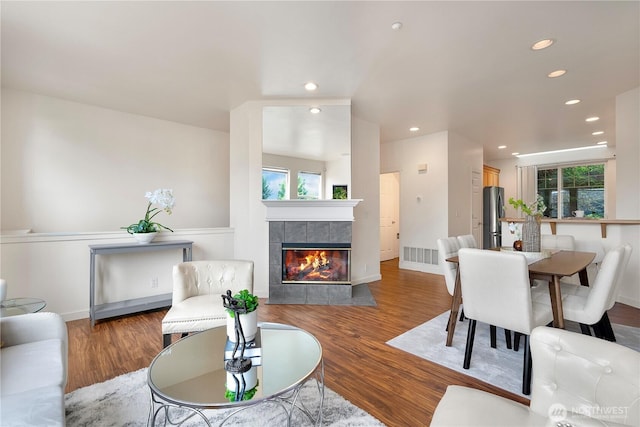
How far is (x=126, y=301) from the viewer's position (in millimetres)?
3350

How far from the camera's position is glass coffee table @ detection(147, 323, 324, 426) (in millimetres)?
1169

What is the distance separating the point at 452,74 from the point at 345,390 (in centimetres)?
327

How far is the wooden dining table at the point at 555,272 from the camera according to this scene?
191cm

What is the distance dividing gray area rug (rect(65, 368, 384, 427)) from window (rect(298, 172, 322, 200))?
2.43 m

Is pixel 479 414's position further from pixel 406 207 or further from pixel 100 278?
pixel 406 207

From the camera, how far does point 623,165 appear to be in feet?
12.1

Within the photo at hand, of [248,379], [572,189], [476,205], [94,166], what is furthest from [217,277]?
[572,189]

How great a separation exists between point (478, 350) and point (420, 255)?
11.1ft

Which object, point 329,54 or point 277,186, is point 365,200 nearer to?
point 277,186

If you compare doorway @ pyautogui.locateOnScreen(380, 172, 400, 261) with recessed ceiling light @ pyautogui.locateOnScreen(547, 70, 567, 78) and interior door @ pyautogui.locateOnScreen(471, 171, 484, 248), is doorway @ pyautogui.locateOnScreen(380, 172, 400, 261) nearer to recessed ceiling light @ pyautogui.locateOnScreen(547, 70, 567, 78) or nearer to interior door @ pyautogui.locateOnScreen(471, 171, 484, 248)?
interior door @ pyautogui.locateOnScreen(471, 171, 484, 248)

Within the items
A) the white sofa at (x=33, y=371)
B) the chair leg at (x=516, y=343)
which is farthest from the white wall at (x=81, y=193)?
the chair leg at (x=516, y=343)

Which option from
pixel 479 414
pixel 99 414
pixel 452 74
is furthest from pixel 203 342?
pixel 452 74

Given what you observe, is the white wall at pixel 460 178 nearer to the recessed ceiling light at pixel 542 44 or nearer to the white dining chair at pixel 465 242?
the white dining chair at pixel 465 242

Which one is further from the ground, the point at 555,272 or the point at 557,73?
the point at 557,73
